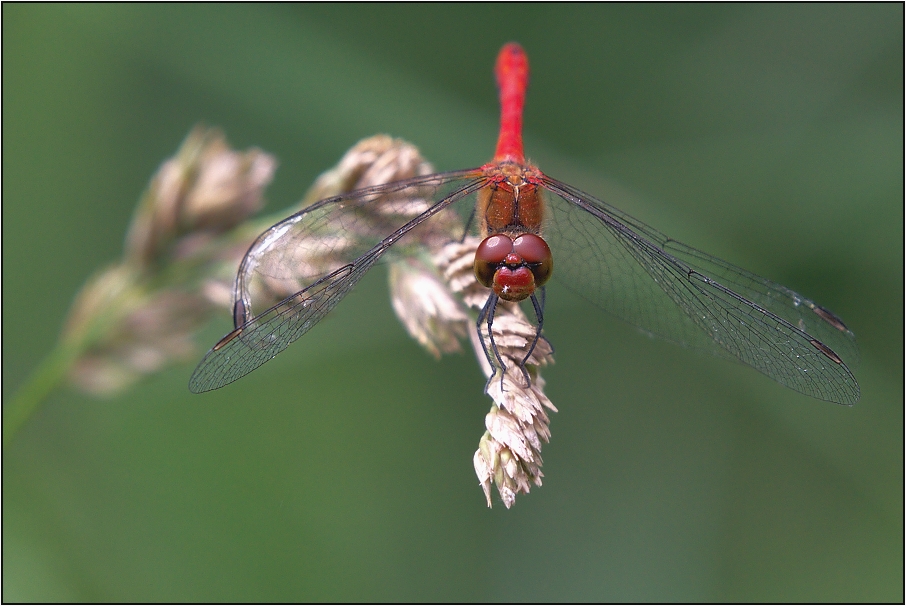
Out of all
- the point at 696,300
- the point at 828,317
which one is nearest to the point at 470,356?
the point at 696,300

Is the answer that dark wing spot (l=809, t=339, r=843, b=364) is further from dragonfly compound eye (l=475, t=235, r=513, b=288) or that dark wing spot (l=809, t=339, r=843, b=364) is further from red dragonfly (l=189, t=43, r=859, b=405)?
dragonfly compound eye (l=475, t=235, r=513, b=288)

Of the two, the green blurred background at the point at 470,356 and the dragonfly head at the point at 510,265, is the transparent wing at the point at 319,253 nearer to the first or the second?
the dragonfly head at the point at 510,265

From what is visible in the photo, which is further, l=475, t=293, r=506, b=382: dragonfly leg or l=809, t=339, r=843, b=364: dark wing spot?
l=809, t=339, r=843, b=364: dark wing spot

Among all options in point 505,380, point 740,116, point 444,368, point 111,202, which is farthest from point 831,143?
point 111,202

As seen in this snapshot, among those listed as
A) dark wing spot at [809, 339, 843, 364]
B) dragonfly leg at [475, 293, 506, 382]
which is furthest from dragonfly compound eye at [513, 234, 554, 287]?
dark wing spot at [809, 339, 843, 364]

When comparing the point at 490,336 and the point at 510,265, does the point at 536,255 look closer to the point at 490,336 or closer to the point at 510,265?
the point at 510,265

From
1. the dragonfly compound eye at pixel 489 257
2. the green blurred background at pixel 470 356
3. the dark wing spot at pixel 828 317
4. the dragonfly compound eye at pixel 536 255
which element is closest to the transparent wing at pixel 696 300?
the dark wing spot at pixel 828 317

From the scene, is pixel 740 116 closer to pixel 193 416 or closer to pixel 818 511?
pixel 818 511
